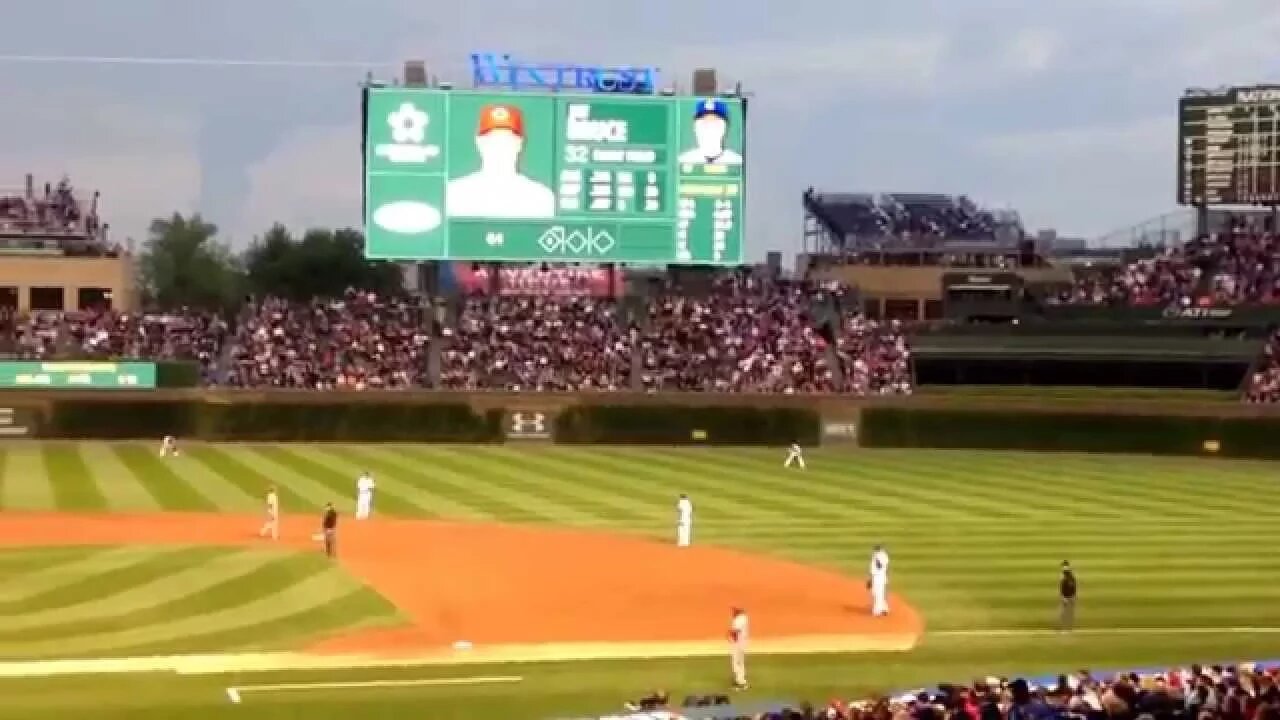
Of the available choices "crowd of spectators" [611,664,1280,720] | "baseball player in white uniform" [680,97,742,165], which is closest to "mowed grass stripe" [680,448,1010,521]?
"baseball player in white uniform" [680,97,742,165]

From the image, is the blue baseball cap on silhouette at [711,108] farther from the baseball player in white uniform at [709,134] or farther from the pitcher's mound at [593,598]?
the pitcher's mound at [593,598]

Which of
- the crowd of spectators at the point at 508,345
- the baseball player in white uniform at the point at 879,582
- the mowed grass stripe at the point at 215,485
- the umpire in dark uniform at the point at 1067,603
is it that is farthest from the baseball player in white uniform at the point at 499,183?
the umpire in dark uniform at the point at 1067,603

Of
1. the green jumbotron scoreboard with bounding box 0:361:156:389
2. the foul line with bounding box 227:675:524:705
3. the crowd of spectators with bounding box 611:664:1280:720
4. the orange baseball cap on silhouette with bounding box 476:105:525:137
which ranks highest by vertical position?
the orange baseball cap on silhouette with bounding box 476:105:525:137

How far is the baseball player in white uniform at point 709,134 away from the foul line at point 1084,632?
35.7 meters

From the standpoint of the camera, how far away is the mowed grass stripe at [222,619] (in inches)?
940

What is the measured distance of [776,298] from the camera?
74500 millimetres

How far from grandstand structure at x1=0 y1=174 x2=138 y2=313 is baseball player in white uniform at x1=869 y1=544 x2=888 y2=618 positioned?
57.2 metres

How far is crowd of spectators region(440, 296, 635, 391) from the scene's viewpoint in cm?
6538

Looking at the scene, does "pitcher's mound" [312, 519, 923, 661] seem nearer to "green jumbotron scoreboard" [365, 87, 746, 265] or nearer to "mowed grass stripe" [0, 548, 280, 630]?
"mowed grass stripe" [0, 548, 280, 630]

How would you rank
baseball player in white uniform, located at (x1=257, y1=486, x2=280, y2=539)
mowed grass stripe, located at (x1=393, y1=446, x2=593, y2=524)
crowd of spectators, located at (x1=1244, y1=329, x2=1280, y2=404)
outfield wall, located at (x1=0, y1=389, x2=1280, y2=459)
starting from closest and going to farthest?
baseball player in white uniform, located at (x1=257, y1=486, x2=280, y2=539)
mowed grass stripe, located at (x1=393, y1=446, x2=593, y2=524)
outfield wall, located at (x1=0, y1=389, x2=1280, y2=459)
crowd of spectators, located at (x1=1244, y1=329, x2=1280, y2=404)

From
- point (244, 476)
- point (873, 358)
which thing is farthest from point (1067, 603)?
point (873, 358)

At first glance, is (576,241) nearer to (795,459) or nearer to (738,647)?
(795,459)

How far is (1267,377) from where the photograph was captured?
64.1m

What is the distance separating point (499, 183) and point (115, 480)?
19033 millimetres
